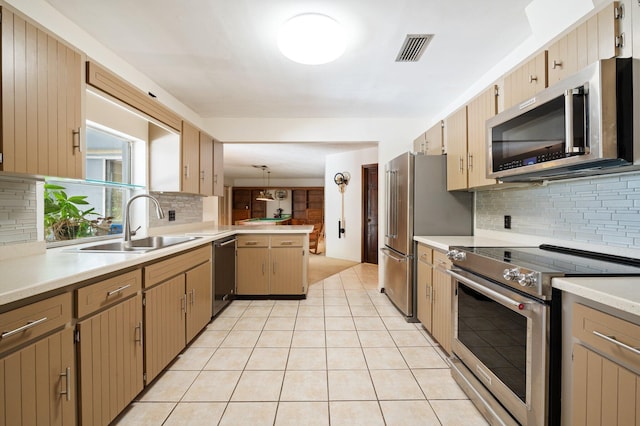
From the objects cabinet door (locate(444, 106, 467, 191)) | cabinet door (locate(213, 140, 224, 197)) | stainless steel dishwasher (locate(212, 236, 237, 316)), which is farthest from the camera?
cabinet door (locate(213, 140, 224, 197))

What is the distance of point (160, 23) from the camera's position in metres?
1.98

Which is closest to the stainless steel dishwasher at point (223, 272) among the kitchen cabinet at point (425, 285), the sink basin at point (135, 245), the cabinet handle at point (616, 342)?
the sink basin at point (135, 245)

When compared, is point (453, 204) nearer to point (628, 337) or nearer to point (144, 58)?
point (628, 337)

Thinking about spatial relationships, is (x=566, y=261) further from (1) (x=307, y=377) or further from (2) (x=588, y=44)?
(1) (x=307, y=377)

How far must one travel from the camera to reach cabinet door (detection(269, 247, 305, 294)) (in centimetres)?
→ 364

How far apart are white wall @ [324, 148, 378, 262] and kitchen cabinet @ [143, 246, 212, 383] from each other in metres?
4.15

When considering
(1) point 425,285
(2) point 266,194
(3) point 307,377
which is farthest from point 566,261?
(2) point 266,194

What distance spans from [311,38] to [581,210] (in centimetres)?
201

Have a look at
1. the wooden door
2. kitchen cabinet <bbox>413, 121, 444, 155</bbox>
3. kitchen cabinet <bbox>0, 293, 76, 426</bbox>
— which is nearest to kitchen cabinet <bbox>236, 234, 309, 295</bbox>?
the wooden door

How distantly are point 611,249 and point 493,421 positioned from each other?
43.2 inches

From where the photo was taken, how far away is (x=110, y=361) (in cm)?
143

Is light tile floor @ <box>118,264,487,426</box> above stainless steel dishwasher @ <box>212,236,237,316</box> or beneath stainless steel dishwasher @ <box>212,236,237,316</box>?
beneath

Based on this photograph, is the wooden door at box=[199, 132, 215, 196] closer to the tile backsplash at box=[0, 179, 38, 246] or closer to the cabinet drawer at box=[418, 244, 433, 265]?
the tile backsplash at box=[0, 179, 38, 246]

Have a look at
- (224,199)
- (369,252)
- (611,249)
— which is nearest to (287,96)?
(611,249)
